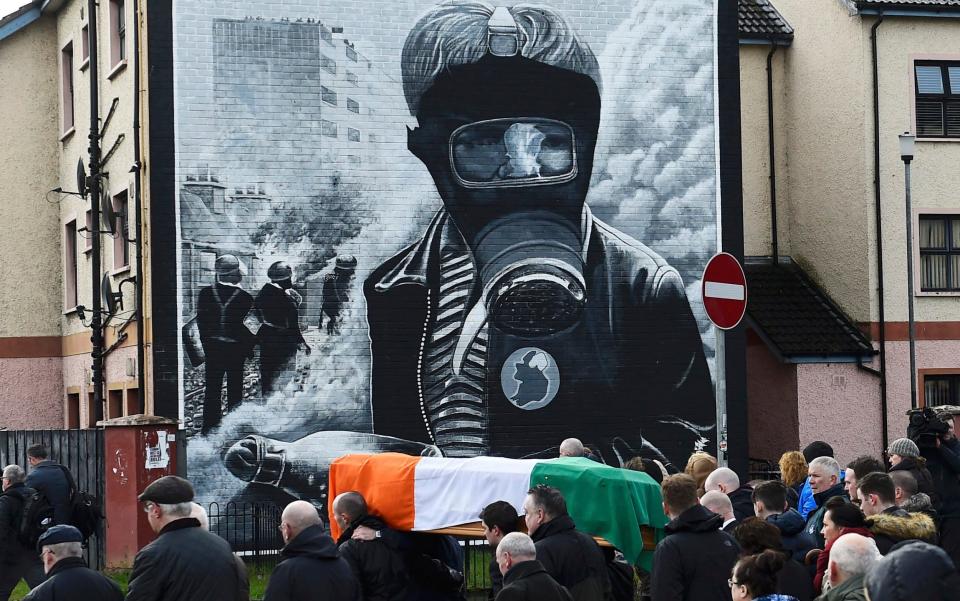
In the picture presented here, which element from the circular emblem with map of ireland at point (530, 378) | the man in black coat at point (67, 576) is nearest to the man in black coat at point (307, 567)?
the man in black coat at point (67, 576)

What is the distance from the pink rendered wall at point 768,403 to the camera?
25766 millimetres

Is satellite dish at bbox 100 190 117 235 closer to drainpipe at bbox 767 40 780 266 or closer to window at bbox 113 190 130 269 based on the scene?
window at bbox 113 190 130 269

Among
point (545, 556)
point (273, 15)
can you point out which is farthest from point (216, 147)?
point (545, 556)

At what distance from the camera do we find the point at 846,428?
84.0ft

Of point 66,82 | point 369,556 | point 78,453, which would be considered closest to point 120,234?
point 78,453

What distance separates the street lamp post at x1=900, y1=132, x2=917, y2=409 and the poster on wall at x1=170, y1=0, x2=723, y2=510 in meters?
4.34

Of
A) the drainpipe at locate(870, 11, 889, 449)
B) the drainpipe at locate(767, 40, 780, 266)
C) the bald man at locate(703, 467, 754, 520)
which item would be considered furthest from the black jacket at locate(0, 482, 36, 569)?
the drainpipe at locate(767, 40, 780, 266)

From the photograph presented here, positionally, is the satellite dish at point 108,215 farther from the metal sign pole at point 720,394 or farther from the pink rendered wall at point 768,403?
the metal sign pole at point 720,394

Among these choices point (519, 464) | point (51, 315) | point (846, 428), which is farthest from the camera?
point (51, 315)

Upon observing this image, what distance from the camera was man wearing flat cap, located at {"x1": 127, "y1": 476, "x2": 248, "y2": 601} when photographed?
7.42 metres

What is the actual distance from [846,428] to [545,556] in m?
18.3

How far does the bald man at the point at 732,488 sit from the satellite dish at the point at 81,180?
16.6m

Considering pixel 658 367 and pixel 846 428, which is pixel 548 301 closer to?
pixel 658 367

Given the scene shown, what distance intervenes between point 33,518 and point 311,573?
278 inches
